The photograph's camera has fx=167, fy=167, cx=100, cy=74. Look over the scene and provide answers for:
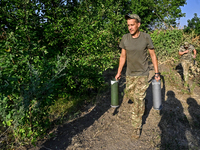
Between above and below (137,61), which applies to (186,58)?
above

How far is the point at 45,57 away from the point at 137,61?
1901mm

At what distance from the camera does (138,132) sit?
11.3 feet

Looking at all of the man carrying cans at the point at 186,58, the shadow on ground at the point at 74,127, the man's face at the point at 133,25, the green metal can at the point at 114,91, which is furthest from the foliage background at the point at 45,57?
the man carrying cans at the point at 186,58

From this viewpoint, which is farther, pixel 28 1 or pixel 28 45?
pixel 28 1

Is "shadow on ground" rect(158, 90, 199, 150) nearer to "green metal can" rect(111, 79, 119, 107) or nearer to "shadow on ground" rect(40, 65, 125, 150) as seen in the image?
"green metal can" rect(111, 79, 119, 107)

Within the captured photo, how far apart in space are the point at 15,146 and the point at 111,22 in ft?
13.0

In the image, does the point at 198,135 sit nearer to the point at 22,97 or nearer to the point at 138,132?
the point at 138,132

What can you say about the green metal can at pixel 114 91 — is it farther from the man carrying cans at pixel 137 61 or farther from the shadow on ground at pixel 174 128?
the shadow on ground at pixel 174 128

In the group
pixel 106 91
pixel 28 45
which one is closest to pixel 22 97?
pixel 28 45

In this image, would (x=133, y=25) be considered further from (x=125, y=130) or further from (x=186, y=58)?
(x=186, y=58)

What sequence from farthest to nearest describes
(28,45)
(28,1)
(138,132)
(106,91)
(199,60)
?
(199,60), (106,91), (138,132), (28,1), (28,45)

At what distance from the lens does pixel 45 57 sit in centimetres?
351

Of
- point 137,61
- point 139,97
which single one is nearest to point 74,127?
point 139,97

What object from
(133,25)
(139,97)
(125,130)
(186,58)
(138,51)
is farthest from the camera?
(186,58)
